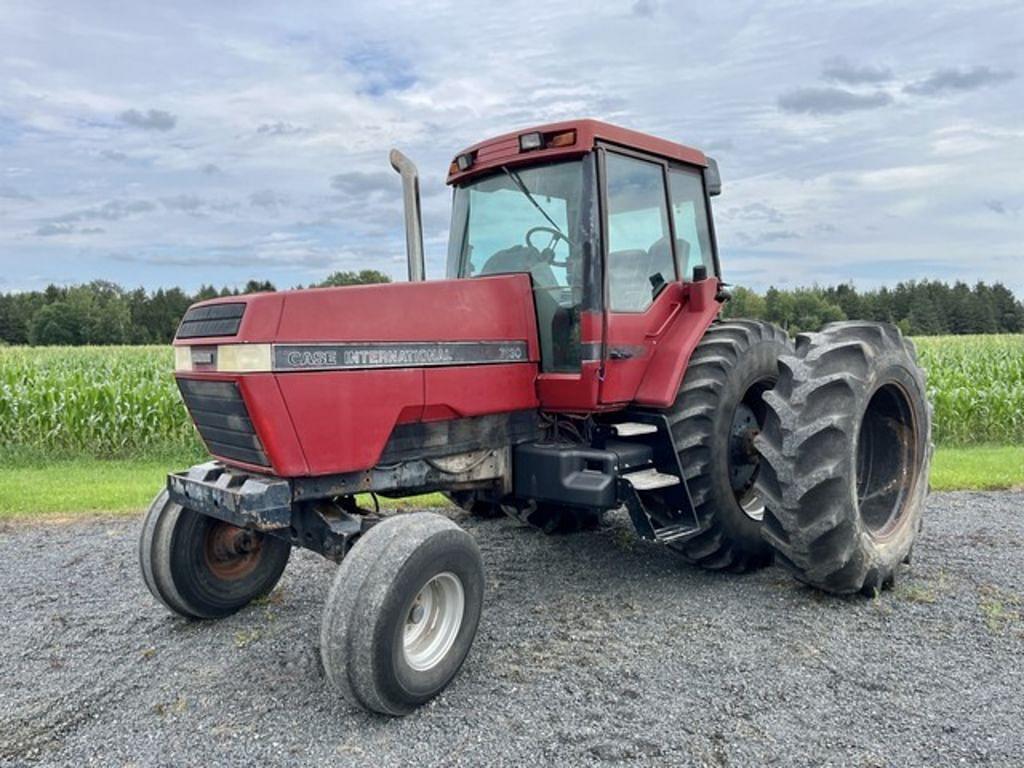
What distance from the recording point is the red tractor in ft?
12.2

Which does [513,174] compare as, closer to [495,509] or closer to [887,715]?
[495,509]

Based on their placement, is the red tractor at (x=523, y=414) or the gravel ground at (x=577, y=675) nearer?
the gravel ground at (x=577, y=675)

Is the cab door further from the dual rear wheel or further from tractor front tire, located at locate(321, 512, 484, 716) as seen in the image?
tractor front tire, located at locate(321, 512, 484, 716)

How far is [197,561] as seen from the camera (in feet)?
15.5

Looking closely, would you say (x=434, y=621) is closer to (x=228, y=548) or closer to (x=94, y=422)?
(x=228, y=548)

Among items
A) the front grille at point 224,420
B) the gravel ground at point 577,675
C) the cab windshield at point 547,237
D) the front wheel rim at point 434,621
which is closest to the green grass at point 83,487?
the gravel ground at point 577,675

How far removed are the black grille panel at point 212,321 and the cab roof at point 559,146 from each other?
77.7 inches

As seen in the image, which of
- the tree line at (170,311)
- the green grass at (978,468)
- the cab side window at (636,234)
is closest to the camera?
the cab side window at (636,234)

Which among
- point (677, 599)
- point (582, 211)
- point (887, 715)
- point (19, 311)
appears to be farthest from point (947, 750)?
point (19, 311)

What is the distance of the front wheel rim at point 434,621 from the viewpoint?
378cm

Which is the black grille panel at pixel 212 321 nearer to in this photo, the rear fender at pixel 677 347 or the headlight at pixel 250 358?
the headlight at pixel 250 358

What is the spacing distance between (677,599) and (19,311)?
61.7 m

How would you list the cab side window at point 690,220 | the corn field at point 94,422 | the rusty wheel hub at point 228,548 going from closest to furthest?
the rusty wheel hub at point 228,548 → the cab side window at point 690,220 → the corn field at point 94,422

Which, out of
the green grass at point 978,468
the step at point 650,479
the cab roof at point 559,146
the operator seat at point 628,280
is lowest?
the green grass at point 978,468
